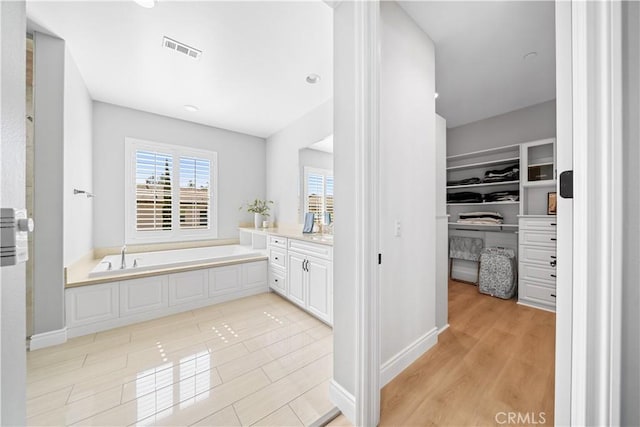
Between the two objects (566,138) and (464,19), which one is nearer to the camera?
(566,138)

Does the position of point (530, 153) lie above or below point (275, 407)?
above

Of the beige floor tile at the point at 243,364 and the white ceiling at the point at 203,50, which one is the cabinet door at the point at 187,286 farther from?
the white ceiling at the point at 203,50

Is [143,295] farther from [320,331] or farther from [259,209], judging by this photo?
[259,209]

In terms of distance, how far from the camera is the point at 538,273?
275cm

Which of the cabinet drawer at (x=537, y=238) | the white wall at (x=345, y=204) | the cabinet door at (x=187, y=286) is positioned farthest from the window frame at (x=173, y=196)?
the cabinet drawer at (x=537, y=238)

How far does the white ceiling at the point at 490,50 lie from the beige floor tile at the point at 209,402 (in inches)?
107

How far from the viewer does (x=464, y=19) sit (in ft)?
5.73

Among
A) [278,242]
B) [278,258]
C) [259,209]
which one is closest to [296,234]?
[278,242]

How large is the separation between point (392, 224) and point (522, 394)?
1273mm

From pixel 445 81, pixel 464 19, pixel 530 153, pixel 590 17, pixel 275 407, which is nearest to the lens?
pixel 590 17

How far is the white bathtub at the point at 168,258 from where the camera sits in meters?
2.42

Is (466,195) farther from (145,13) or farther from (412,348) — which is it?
(145,13)

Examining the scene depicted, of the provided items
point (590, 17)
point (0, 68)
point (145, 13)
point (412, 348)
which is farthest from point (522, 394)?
point (145, 13)

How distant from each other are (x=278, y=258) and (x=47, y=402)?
2.03 m
